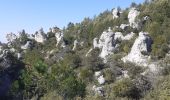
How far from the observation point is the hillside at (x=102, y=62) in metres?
68.1

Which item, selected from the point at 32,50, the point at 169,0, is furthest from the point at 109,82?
the point at 32,50

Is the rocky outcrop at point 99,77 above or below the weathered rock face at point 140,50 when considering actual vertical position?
below

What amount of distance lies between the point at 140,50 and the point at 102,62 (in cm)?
852

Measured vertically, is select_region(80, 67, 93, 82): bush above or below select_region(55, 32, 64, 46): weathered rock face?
below

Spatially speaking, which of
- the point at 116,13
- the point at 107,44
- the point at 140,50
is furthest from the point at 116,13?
the point at 140,50

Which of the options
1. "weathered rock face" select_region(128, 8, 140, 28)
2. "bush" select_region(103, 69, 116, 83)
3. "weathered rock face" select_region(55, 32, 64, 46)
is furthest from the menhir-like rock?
"bush" select_region(103, 69, 116, 83)

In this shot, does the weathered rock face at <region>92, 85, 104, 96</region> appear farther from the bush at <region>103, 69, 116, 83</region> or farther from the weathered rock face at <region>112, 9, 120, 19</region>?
the weathered rock face at <region>112, 9, 120, 19</region>

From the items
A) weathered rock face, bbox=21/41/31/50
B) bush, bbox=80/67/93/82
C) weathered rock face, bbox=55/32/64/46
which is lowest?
bush, bbox=80/67/93/82

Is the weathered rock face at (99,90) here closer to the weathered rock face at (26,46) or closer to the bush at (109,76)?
the bush at (109,76)

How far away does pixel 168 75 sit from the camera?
224ft

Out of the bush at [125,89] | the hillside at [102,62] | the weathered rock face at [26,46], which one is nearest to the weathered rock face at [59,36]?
the hillside at [102,62]

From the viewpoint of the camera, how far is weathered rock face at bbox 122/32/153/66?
75.9m

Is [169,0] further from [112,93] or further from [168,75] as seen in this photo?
[112,93]

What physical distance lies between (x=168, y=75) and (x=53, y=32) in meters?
54.0
